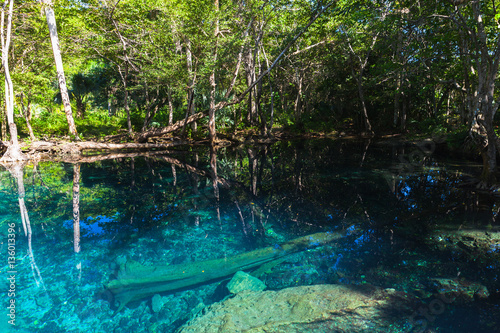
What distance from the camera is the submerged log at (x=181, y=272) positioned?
11.6 ft

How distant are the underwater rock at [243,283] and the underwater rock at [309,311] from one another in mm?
121

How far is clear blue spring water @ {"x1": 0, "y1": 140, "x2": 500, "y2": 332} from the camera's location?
124 inches

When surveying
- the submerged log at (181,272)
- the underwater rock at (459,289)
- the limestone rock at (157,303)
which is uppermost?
the underwater rock at (459,289)

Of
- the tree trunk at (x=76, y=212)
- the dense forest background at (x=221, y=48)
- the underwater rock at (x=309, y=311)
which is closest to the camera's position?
the underwater rock at (x=309, y=311)

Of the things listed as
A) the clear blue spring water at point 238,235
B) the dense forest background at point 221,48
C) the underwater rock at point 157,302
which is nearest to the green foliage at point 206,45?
the dense forest background at point 221,48

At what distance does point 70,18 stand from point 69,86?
16.2m

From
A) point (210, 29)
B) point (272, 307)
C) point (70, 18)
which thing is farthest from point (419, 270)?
point (70, 18)

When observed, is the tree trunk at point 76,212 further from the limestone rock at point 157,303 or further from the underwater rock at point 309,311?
the underwater rock at point 309,311

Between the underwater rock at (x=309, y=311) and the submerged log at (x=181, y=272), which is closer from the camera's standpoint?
the underwater rock at (x=309, y=311)

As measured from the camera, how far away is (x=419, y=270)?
3705 millimetres

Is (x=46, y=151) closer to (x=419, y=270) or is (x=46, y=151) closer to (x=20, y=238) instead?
(x=20, y=238)

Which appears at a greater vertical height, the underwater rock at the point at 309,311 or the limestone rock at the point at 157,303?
the underwater rock at the point at 309,311

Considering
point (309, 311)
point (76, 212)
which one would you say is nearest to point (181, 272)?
point (309, 311)

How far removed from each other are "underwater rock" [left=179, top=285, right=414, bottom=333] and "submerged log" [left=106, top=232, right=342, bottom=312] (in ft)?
2.12
